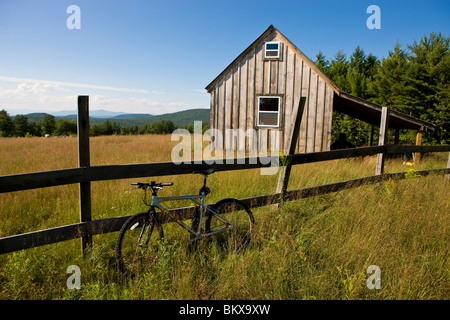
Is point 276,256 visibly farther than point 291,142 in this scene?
No

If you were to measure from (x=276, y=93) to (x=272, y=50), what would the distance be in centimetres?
197

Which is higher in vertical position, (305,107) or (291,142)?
(305,107)

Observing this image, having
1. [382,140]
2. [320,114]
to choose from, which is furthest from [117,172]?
[320,114]

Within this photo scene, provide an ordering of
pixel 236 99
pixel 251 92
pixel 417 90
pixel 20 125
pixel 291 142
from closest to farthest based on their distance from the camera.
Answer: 1. pixel 291 142
2. pixel 251 92
3. pixel 236 99
4. pixel 417 90
5. pixel 20 125

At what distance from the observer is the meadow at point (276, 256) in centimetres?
266

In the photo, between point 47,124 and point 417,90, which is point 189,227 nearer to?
point 417,90

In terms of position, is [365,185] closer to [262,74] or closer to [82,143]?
[82,143]

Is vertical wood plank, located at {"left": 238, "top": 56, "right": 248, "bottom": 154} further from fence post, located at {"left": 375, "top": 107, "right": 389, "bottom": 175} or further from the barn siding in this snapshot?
fence post, located at {"left": 375, "top": 107, "right": 389, "bottom": 175}

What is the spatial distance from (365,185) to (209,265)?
4.46m

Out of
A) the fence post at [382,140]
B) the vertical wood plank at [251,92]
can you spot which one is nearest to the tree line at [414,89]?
the vertical wood plank at [251,92]

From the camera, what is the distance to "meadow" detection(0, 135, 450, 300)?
2.66m

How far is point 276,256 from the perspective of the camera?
3.06 metres

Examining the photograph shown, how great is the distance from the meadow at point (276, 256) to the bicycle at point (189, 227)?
174 mm
